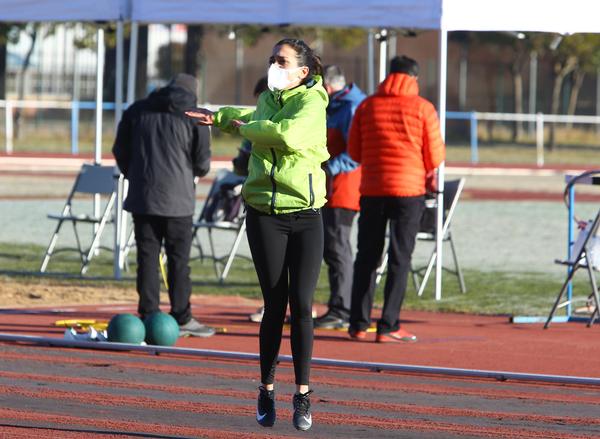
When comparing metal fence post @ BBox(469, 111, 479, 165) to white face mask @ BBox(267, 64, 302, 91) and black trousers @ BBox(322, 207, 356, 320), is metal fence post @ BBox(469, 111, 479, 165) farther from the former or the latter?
white face mask @ BBox(267, 64, 302, 91)

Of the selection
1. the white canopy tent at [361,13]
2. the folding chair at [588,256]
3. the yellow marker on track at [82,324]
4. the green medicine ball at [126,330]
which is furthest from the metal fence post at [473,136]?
the green medicine ball at [126,330]

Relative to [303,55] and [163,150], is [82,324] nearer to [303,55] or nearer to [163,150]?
[163,150]

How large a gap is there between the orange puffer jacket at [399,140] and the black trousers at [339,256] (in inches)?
30.6

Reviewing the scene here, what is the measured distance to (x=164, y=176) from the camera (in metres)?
10.6

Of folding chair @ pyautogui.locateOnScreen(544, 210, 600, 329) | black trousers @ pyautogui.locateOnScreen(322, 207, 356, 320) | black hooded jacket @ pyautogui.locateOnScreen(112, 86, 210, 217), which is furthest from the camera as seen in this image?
folding chair @ pyautogui.locateOnScreen(544, 210, 600, 329)

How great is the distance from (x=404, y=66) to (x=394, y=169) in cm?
77

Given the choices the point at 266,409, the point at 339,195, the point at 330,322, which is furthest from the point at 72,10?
the point at 266,409

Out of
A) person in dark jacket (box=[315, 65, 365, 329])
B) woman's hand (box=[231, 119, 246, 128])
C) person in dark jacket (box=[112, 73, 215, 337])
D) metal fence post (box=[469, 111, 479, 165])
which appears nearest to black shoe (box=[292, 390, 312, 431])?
woman's hand (box=[231, 119, 246, 128])

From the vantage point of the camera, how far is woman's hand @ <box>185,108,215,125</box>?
7.31 metres

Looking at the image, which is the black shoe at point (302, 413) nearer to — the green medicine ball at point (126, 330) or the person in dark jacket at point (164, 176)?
the green medicine ball at point (126, 330)

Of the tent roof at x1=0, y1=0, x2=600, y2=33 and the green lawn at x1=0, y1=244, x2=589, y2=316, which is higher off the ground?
the tent roof at x1=0, y1=0, x2=600, y2=33

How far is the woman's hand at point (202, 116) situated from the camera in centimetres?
731

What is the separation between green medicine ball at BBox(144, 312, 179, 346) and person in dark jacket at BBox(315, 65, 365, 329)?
1.57m

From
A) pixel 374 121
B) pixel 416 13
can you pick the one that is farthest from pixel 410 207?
pixel 416 13
